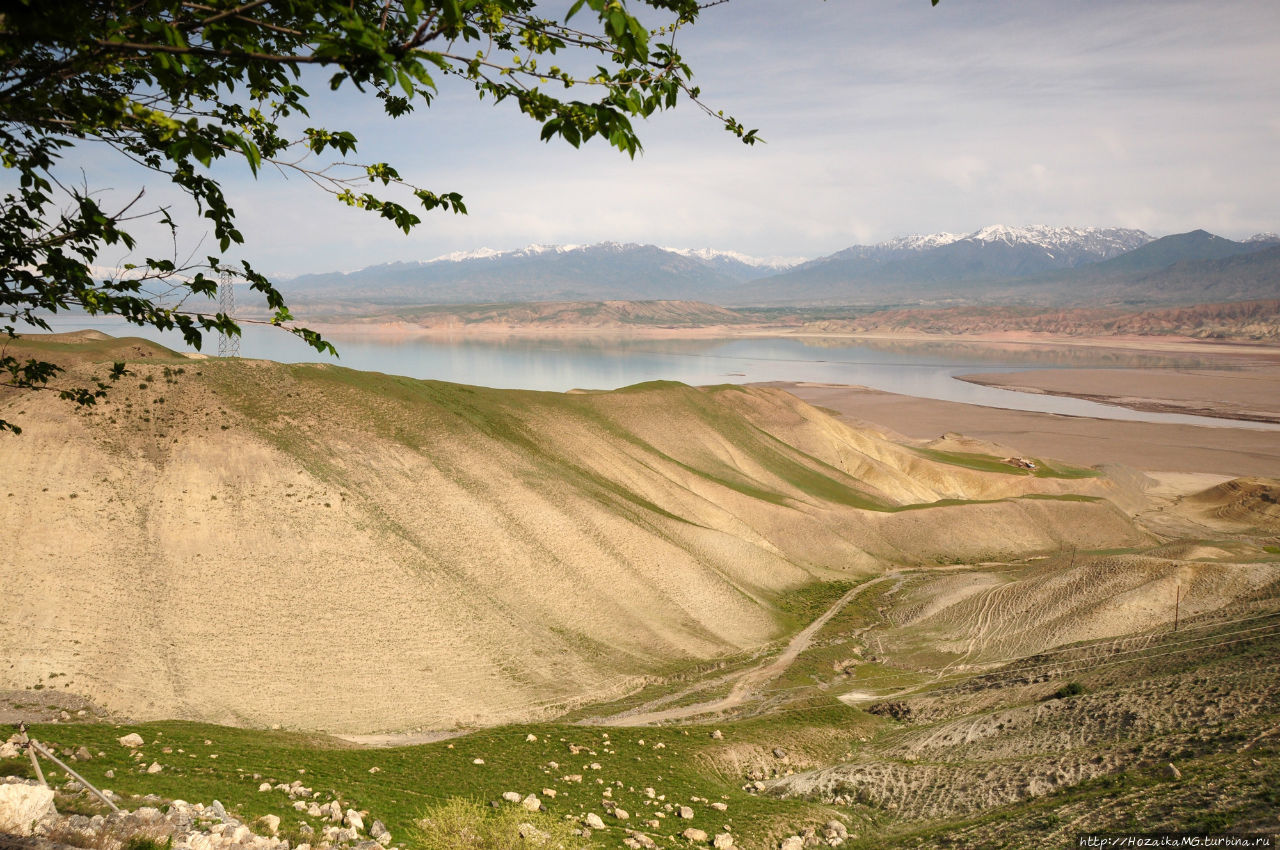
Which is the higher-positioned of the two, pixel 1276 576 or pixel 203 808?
Result: pixel 203 808

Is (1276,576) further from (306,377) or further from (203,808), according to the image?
(306,377)

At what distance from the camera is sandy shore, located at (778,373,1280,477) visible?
86.8 m

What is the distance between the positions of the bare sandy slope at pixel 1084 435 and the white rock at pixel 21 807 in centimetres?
9249

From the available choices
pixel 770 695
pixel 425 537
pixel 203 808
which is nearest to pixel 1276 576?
pixel 770 695

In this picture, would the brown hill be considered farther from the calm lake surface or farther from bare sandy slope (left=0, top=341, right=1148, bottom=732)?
the calm lake surface

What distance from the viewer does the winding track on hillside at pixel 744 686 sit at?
26672 mm

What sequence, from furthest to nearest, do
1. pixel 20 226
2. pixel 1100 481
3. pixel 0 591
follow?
pixel 1100 481, pixel 0 591, pixel 20 226

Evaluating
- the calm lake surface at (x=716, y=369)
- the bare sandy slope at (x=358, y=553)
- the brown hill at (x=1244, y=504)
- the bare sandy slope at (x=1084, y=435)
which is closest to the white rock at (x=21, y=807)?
the bare sandy slope at (x=358, y=553)

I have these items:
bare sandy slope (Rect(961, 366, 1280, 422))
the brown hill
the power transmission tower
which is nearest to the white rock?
the power transmission tower

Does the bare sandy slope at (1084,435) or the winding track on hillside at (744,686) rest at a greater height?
the bare sandy slope at (1084,435)

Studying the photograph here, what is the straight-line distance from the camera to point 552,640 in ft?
102

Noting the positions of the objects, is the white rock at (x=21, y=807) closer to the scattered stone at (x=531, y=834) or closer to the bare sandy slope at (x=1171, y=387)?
the scattered stone at (x=531, y=834)

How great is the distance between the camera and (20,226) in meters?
6.95

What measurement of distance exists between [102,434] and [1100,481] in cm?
7725
